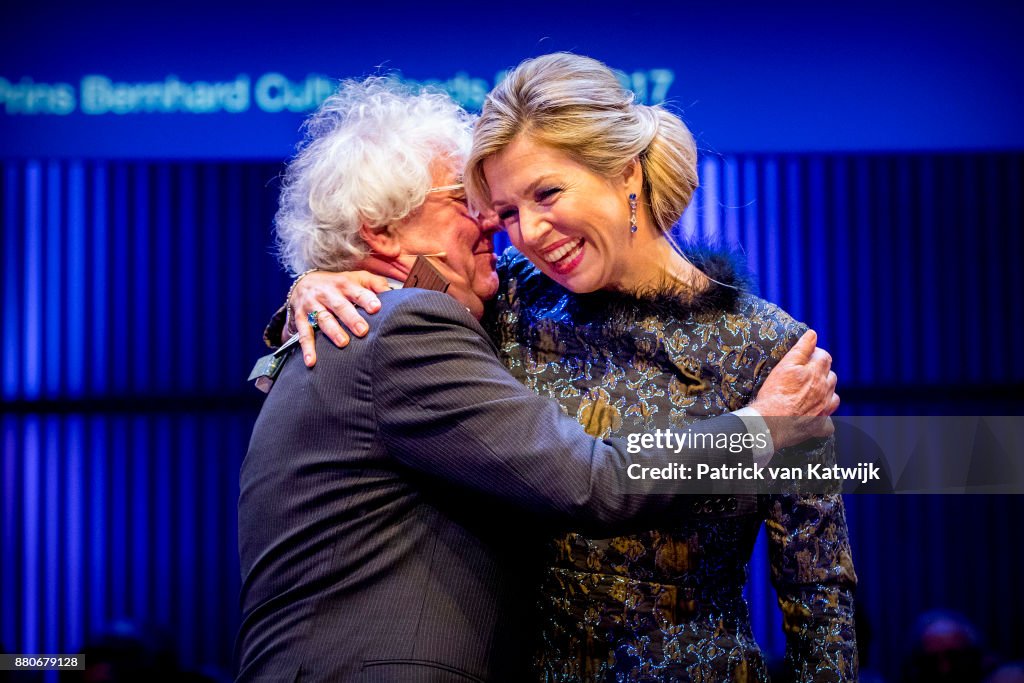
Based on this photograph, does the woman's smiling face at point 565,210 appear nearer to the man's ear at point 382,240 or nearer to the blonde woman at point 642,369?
the blonde woman at point 642,369

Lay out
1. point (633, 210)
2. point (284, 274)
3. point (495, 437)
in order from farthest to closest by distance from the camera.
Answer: point (284, 274), point (633, 210), point (495, 437)

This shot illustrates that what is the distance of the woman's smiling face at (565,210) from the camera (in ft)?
5.61

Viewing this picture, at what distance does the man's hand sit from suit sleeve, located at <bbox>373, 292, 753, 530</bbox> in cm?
7

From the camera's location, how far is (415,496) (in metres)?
1.65

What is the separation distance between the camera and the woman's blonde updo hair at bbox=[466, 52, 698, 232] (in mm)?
1697

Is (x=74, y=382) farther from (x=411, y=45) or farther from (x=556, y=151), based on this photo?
(x=556, y=151)

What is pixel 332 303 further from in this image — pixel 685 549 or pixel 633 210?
pixel 685 549

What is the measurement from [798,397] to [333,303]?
0.74 meters

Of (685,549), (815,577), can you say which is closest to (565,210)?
(685,549)

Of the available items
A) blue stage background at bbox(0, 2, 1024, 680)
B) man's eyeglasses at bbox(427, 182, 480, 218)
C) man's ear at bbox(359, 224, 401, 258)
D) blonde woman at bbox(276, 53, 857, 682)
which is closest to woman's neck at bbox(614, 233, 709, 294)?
blonde woman at bbox(276, 53, 857, 682)

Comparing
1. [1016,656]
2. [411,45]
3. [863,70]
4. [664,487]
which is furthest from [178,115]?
[1016,656]

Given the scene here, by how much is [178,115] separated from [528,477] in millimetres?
2900

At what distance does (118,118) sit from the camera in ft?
13.0

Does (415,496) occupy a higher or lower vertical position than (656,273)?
lower
